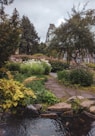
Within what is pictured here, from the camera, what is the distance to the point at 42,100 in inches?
395

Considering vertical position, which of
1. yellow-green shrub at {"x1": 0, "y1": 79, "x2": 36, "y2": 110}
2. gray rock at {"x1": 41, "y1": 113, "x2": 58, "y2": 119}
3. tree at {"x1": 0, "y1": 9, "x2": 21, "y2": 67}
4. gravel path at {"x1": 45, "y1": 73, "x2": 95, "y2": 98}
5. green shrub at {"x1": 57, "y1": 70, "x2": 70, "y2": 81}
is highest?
tree at {"x1": 0, "y1": 9, "x2": 21, "y2": 67}

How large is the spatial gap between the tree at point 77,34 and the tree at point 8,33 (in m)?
7.92

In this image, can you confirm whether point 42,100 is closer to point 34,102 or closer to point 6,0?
point 34,102

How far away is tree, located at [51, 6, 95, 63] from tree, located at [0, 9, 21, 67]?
7.92 m

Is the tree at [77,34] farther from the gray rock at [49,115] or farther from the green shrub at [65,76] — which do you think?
the gray rock at [49,115]

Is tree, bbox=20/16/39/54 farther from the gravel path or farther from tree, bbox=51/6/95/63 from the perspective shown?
the gravel path

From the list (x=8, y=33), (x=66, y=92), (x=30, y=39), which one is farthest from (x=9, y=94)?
(x=30, y=39)

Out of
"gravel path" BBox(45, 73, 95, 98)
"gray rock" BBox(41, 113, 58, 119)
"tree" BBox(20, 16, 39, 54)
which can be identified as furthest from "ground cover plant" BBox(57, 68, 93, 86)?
"tree" BBox(20, 16, 39, 54)

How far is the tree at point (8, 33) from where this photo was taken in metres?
7.47

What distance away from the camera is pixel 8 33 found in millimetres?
7488

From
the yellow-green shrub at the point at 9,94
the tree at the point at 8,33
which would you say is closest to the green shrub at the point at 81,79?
the tree at the point at 8,33

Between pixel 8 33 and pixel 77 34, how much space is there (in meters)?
8.73

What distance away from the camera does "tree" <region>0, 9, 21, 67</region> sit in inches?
294

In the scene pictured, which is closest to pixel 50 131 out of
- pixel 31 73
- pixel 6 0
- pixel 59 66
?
pixel 6 0
